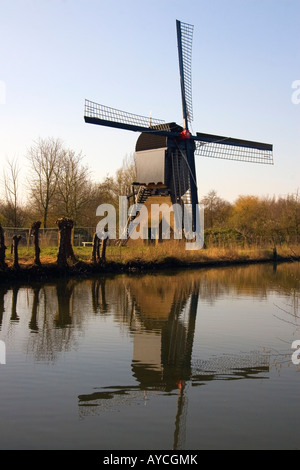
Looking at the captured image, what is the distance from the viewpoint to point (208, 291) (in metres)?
14.2

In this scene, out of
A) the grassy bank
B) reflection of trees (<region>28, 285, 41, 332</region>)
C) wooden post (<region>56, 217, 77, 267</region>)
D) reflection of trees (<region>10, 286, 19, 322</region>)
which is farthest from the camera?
the grassy bank

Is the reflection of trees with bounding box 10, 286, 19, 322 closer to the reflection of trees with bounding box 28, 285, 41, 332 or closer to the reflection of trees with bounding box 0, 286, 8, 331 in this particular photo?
the reflection of trees with bounding box 0, 286, 8, 331

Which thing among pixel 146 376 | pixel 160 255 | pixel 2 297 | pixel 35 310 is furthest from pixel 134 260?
pixel 146 376

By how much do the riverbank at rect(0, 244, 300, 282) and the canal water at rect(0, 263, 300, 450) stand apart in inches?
168

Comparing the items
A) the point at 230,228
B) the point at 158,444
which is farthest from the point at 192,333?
the point at 230,228

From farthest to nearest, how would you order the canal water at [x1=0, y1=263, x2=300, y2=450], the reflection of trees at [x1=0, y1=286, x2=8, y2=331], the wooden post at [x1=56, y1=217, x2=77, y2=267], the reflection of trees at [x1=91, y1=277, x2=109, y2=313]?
1. the wooden post at [x1=56, y1=217, x2=77, y2=267]
2. the reflection of trees at [x1=91, y1=277, x2=109, y2=313]
3. the reflection of trees at [x1=0, y1=286, x2=8, y2=331]
4. the canal water at [x1=0, y1=263, x2=300, y2=450]

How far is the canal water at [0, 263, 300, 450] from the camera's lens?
4406mm

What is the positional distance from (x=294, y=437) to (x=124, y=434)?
1.42 meters

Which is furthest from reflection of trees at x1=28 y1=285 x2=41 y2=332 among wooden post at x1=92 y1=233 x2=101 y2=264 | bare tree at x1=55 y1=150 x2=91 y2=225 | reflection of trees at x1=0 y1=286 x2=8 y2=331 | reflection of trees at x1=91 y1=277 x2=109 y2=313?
bare tree at x1=55 y1=150 x2=91 y2=225

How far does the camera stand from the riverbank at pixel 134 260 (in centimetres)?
1598

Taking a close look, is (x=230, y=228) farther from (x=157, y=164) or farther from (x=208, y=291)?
(x=208, y=291)

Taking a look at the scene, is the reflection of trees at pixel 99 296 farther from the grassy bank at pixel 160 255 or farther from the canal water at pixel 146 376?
the grassy bank at pixel 160 255

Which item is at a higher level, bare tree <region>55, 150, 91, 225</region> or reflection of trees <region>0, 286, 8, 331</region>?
bare tree <region>55, 150, 91, 225</region>

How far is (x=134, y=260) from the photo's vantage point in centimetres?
1997
